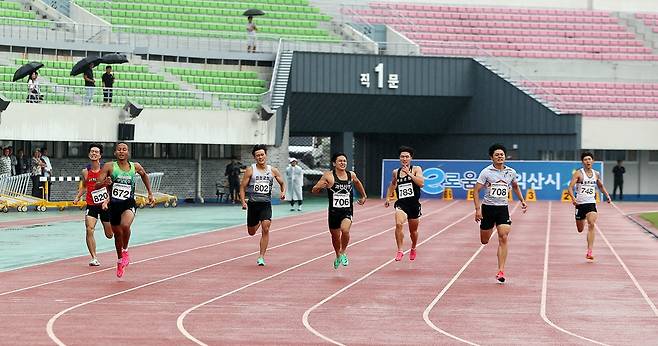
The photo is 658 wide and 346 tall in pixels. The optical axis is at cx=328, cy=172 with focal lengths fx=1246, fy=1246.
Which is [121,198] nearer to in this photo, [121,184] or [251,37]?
[121,184]

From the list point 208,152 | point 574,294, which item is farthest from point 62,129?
point 574,294

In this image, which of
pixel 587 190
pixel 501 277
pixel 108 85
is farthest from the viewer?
pixel 108 85

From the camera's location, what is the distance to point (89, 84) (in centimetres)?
4028

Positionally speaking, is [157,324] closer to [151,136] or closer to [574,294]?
[574,294]

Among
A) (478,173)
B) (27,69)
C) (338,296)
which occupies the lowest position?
(338,296)

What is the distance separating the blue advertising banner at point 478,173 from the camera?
48.5m

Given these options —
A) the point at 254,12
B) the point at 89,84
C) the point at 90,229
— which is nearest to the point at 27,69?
the point at 89,84

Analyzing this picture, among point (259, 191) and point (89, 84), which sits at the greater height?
point (89, 84)

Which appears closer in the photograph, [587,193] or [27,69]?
[587,193]

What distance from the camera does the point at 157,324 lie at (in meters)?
12.0

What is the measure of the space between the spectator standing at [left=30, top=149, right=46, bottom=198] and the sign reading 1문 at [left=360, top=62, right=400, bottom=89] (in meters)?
14.4

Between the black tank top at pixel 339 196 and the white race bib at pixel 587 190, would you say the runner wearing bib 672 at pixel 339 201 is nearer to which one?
the black tank top at pixel 339 196

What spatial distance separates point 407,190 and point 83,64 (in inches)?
878

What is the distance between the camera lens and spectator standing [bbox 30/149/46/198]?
37375 mm
